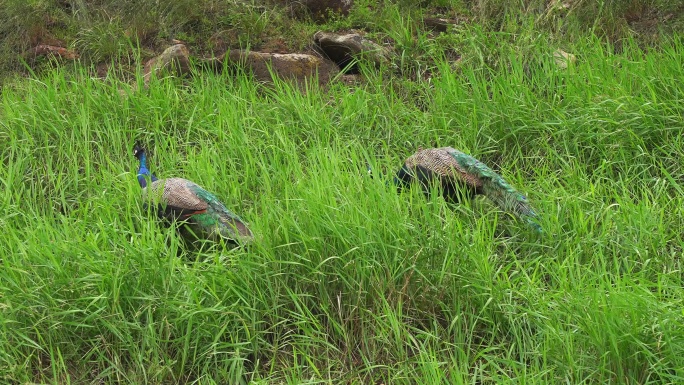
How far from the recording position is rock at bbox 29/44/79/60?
6.76 m

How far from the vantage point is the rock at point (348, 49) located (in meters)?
6.45

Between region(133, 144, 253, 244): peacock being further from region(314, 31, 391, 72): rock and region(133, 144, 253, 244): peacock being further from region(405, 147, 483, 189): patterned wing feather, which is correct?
region(314, 31, 391, 72): rock

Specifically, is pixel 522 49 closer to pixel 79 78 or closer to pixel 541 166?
pixel 541 166

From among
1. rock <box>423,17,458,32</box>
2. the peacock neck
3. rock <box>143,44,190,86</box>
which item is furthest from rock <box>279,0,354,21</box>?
the peacock neck

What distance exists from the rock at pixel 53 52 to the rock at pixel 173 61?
70cm

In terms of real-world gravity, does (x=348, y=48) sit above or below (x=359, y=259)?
below

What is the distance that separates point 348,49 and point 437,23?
0.73 metres

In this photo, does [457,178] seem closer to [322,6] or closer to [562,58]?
[562,58]

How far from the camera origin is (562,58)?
237 inches

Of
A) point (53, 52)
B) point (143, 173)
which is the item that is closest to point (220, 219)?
point (143, 173)

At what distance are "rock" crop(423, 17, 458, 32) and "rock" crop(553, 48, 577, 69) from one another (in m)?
0.95

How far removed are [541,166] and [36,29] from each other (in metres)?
3.89

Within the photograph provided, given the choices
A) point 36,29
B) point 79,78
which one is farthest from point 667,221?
point 36,29

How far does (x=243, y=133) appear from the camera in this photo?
5414 mm
